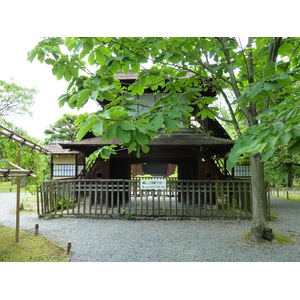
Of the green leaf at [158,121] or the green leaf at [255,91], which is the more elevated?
the green leaf at [255,91]

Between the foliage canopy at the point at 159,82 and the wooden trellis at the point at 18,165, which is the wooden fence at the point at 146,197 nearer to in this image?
the wooden trellis at the point at 18,165

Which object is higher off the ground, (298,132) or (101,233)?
(298,132)

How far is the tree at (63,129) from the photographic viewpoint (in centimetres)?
1439

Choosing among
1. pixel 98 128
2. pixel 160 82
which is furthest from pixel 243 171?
pixel 98 128

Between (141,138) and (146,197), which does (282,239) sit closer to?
(146,197)

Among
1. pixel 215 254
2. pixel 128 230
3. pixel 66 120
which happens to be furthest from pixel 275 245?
pixel 66 120

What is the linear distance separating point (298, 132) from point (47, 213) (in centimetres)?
615

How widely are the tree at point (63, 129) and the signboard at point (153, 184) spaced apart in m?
10.2

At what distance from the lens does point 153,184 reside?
556cm

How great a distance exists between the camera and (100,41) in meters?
2.54

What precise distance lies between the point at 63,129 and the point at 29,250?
1238 centimetres

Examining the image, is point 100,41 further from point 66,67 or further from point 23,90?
point 23,90

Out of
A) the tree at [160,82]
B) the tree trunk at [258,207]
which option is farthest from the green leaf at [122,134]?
the tree trunk at [258,207]

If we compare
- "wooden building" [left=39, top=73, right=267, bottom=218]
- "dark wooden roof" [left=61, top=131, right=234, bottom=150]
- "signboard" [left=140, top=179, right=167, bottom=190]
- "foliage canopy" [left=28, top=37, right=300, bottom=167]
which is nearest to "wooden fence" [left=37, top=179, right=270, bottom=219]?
"wooden building" [left=39, top=73, right=267, bottom=218]
